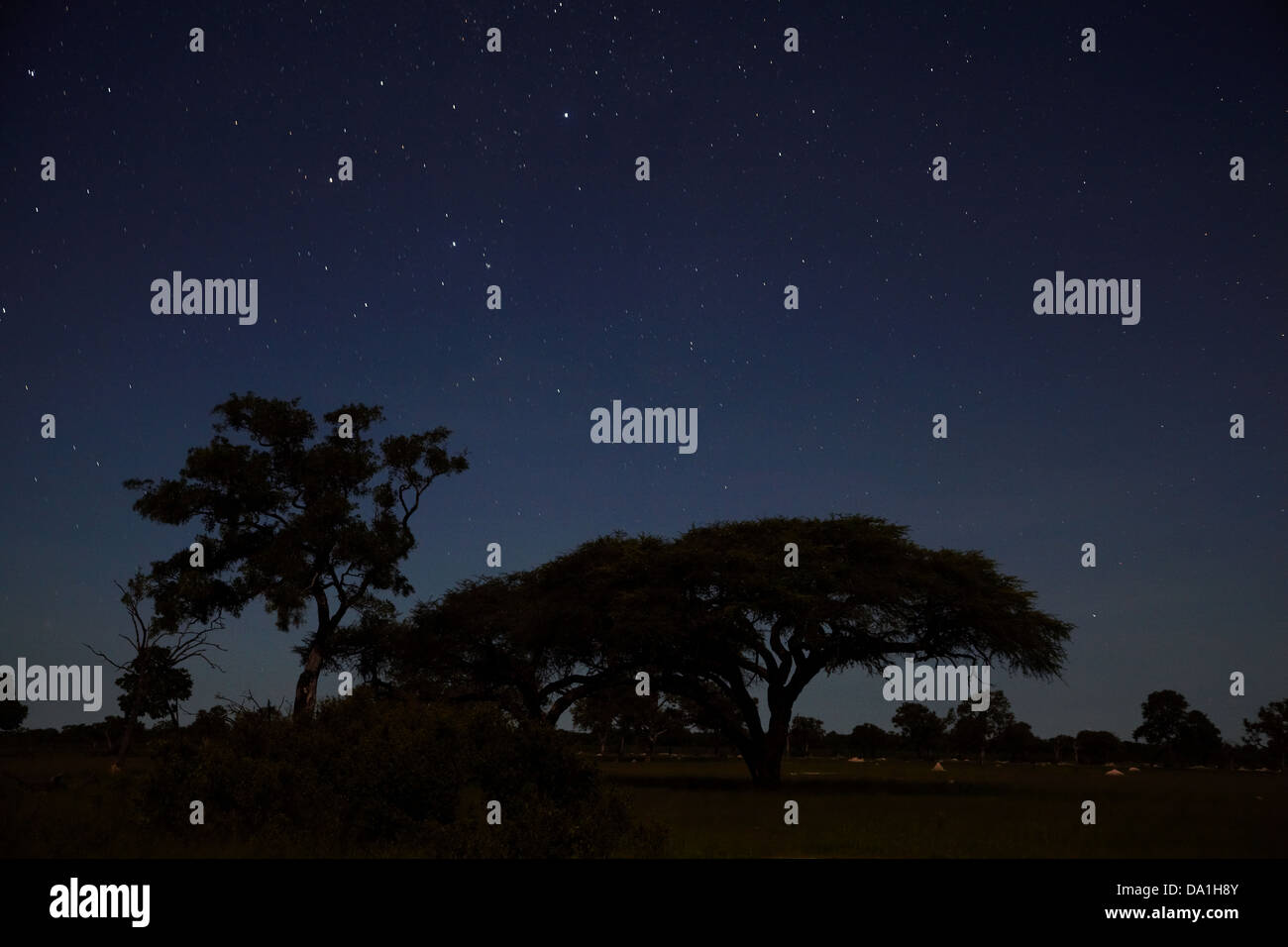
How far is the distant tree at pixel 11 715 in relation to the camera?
10544 centimetres

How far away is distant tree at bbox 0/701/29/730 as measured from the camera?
105438 millimetres

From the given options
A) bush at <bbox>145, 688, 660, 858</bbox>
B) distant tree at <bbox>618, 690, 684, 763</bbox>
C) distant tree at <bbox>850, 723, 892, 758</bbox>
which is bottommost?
distant tree at <bbox>850, 723, 892, 758</bbox>

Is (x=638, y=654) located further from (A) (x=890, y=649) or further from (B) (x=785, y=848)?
(B) (x=785, y=848)

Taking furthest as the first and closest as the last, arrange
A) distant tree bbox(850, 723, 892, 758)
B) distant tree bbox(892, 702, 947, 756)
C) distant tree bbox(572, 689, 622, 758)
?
distant tree bbox(850, 723, 892, 758), distant tree bbox(892, 702, 947, 756), distant tree bbox(572, 689, 622, 758)

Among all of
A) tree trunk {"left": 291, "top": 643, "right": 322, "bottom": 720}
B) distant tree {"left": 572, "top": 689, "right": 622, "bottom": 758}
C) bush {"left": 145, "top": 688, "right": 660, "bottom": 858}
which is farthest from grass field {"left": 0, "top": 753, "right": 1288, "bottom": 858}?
distant tree {"left": 572, "top": 689, "right": 622, "bottom": 758}

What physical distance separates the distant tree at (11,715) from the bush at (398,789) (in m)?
105

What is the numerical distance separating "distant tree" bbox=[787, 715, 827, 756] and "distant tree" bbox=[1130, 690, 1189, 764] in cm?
4134

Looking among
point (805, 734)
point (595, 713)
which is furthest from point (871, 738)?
point (595, 713)

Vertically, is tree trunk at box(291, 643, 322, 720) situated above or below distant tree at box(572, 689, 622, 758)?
above

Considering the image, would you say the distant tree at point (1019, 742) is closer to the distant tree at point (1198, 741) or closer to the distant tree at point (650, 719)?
the distant tree at point (1198, 741)

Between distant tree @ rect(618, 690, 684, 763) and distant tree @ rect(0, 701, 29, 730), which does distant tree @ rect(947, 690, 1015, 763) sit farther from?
distant tree @ rect(0, 701, 29, 730)

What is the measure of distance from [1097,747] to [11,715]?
418 feet

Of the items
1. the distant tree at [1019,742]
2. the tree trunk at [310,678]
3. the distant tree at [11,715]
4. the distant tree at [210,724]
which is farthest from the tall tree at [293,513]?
the distant tree at [1019,742]
